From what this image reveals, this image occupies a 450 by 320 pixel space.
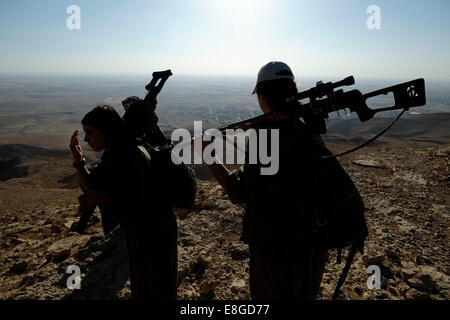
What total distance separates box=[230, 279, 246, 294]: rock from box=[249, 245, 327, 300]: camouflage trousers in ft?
5.67

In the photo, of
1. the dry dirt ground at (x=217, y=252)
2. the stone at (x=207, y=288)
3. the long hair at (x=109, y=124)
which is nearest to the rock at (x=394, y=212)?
the dry dirt ground at (x=217, y=252)

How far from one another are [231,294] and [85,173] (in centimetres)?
226

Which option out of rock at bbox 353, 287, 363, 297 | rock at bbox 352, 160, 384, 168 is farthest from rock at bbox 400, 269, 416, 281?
rock at bbox 352, 160, 384, 168

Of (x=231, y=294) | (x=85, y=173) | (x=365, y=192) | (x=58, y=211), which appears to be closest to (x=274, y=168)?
(x=85, y=173)

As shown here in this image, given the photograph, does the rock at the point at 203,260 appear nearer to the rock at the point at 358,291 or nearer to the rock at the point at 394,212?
the rock at the point at 358,291

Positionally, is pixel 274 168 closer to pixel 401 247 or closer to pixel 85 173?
pixel 85 173

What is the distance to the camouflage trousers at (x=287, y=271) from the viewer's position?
1876 millimetres

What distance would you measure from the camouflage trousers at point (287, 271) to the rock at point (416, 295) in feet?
7.14

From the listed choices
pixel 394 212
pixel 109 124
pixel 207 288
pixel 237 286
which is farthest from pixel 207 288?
pixel 394 212

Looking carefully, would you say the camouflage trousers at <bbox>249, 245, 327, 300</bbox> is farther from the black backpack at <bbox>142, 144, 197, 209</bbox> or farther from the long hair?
the long hair

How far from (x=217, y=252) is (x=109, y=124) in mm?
2906

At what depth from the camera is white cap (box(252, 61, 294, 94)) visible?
6.12ft

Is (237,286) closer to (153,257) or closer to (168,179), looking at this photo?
(153,257)

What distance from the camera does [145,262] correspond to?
7.66 feet
